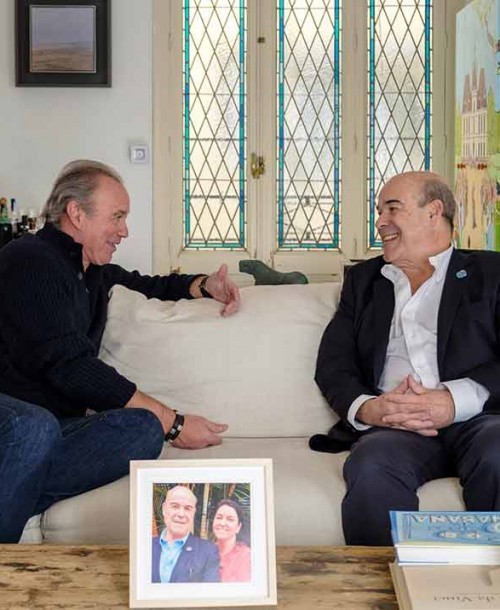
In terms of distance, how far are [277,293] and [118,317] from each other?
0.46 metres

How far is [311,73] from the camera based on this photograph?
5980 mm

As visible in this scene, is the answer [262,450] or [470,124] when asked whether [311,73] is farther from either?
[262,450]

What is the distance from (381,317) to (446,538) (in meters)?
1.13

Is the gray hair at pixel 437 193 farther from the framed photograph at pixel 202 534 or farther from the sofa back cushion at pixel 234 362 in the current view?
the framed photograph at pixel 202 534

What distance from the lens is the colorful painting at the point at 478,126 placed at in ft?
15.2

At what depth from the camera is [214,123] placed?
236 inches

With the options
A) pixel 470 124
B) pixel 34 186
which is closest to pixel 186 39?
pixel 34 186

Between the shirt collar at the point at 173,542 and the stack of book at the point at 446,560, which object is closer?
the stack of book at the point at 446,560

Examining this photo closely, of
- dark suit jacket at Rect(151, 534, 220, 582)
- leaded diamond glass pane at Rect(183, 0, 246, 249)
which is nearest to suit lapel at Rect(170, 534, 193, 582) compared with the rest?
dark suit jacket at Rect(151, 534, 220, 582)

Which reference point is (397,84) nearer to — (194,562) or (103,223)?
(103,223)

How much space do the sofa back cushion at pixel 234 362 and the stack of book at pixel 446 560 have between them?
43.2 inches

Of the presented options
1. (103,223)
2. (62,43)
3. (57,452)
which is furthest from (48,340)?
(62,43)

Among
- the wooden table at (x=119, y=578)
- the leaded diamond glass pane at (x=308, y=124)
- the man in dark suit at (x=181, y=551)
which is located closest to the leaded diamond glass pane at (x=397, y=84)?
the leaded diamond glass pane at (x=308, y=124)

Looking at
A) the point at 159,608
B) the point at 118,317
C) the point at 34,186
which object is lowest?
the point at 159,608
